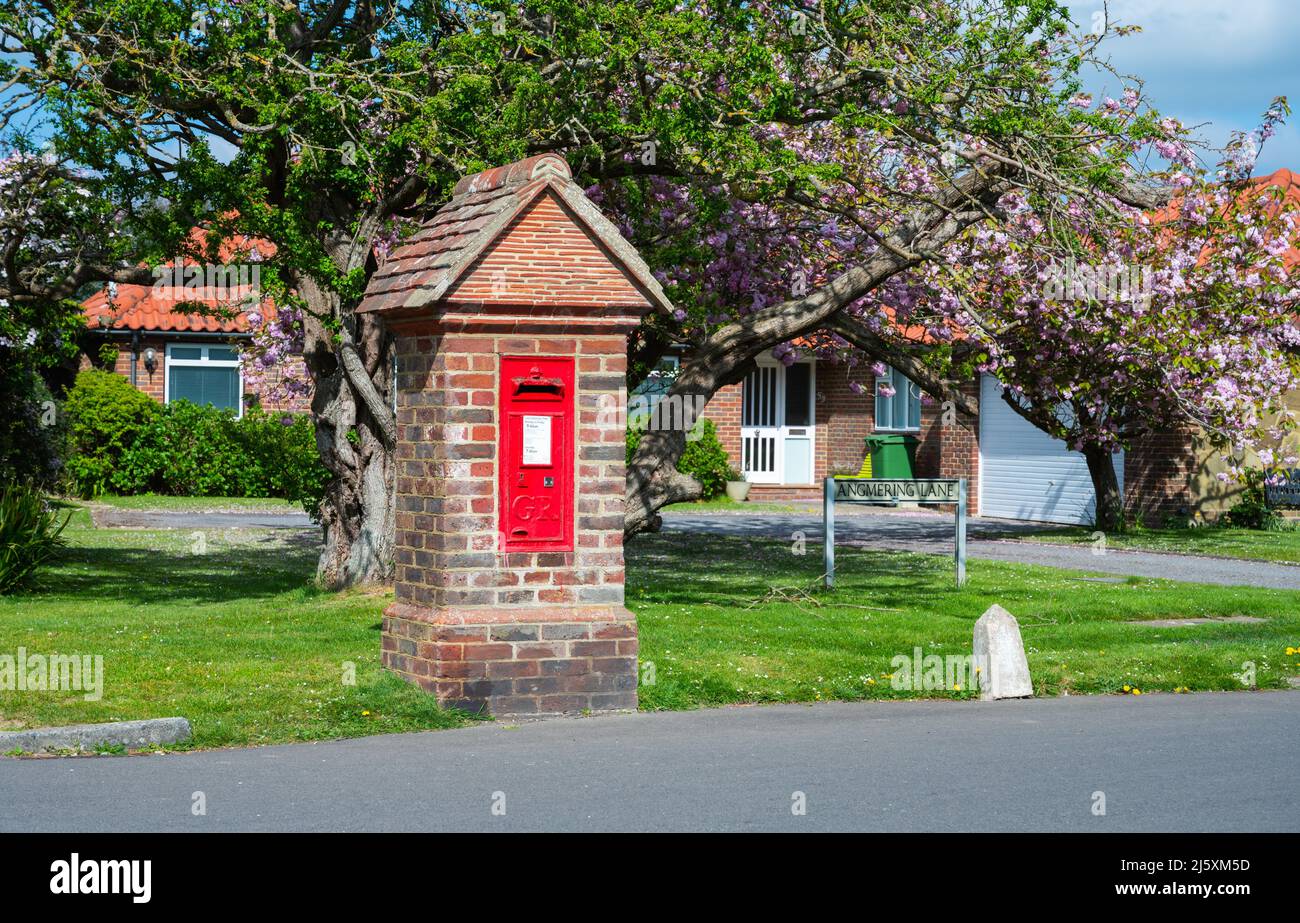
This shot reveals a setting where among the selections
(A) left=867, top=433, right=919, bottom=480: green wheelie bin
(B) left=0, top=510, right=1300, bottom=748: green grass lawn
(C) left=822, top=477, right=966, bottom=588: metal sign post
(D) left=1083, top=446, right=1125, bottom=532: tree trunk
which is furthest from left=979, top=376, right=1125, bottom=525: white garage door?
(C) left=822, top=477, right=966, bottom=588: metal sign post

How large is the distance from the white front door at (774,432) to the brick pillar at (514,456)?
1022 inches

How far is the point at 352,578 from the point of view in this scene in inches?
628

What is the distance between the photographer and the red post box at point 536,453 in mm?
9875

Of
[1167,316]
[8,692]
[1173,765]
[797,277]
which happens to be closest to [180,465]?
[797,277]

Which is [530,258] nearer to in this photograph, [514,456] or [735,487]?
[514,456]

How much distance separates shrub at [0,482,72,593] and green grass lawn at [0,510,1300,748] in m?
0.31

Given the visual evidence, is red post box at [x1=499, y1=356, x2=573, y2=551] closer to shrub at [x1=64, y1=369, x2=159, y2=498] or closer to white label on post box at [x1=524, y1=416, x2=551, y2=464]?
white label on post box at [x1=524, y1=416, x2=551, y2=464]

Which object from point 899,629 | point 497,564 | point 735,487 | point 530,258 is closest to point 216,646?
point 497,564

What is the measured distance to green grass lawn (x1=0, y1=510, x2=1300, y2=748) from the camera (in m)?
9.77

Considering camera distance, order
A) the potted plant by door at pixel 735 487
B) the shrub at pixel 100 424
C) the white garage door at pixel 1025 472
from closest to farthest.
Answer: the white garage door at pixel 1025 472
the shrub at pixel 100 424
the potted plant by door at pixel 735 487

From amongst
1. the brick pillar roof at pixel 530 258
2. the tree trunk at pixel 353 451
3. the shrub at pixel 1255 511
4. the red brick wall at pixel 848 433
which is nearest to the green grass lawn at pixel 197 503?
the red brick wall at pixel 848 433

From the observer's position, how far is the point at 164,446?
30234 mm

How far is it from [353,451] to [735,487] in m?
18.1

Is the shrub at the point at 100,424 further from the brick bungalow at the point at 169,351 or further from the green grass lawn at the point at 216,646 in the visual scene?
the green grass lawn at the point at 216,646
